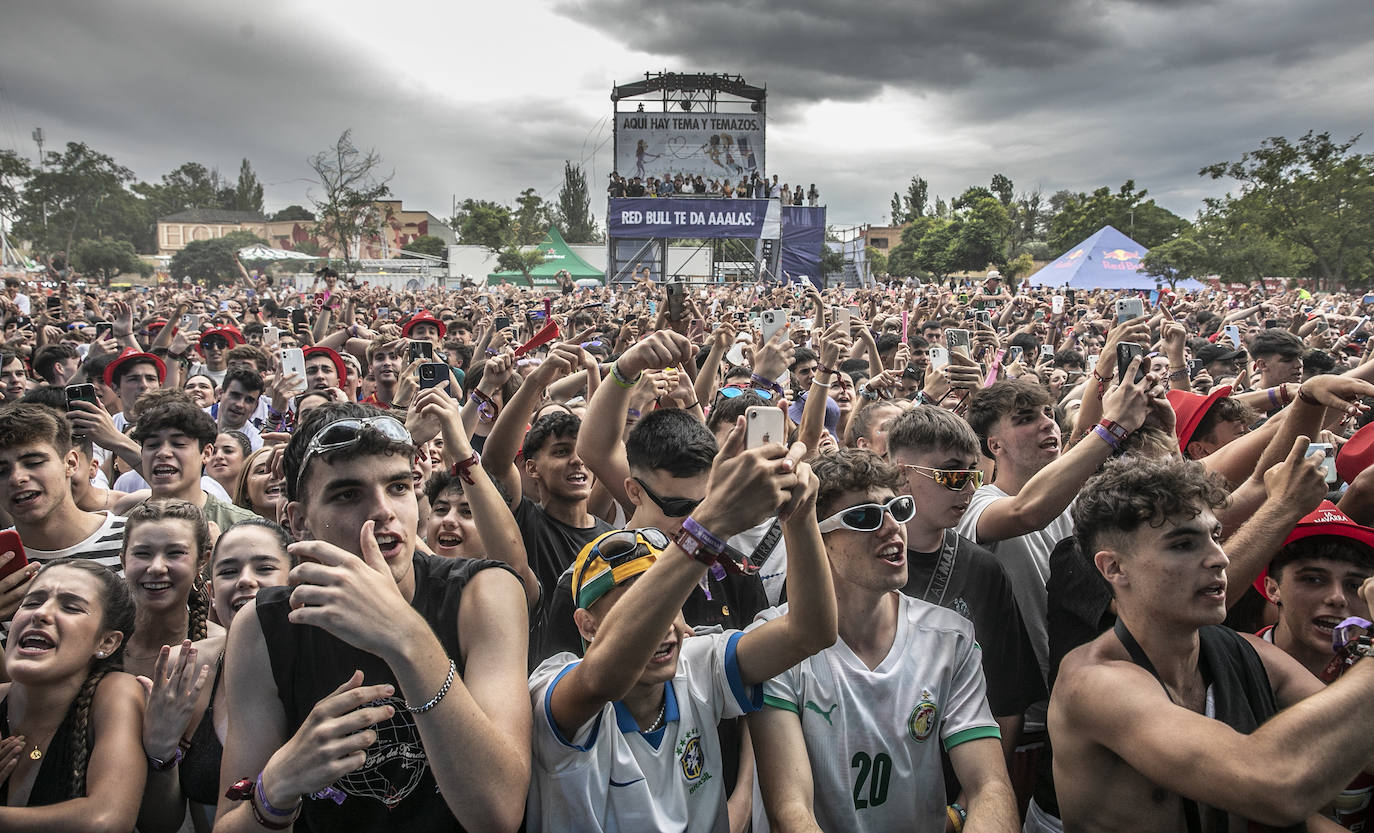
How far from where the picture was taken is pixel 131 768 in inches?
91.5

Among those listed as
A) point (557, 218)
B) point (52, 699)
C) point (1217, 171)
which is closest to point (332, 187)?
point (52, 699)

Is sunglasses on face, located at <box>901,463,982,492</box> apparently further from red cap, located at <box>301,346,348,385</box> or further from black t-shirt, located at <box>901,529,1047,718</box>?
red cap, located at <box>301,346,348,385</box>

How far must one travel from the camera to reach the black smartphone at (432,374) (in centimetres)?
347

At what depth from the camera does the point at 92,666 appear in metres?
2.52

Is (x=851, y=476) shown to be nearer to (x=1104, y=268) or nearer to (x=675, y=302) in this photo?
(x=675, y=302)

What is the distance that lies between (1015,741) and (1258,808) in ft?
3.42

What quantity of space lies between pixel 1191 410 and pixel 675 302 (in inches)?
121

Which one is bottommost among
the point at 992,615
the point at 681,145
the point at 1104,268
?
the point at 992,615

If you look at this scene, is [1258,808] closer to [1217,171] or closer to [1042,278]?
[1042,278]

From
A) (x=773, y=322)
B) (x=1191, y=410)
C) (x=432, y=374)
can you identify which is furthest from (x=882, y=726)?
(x=773, y=322)

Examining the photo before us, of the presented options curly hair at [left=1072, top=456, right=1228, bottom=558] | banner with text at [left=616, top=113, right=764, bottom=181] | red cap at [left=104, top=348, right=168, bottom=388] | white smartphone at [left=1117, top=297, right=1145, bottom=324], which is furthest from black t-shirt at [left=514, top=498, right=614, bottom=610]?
banner with text at [left=616, top=113, right=764, bottom=181]

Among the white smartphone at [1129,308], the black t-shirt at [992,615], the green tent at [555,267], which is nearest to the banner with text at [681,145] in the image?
the green tent at [555,267]

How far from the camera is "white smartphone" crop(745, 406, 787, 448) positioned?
194cm

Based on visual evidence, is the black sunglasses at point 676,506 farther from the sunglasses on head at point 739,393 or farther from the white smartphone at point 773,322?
the white smartphone at point 773,322
